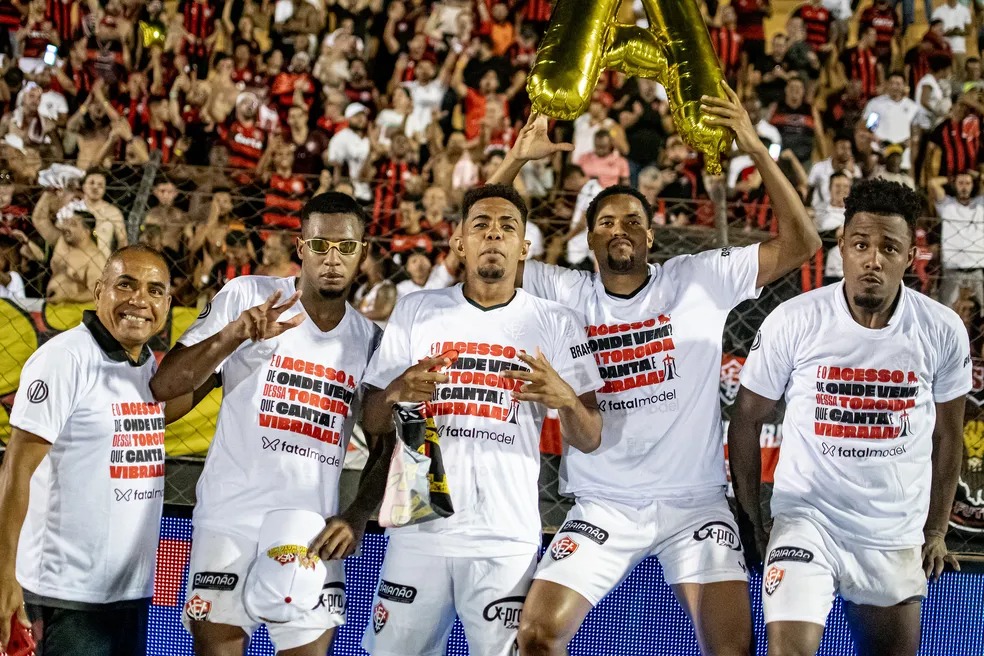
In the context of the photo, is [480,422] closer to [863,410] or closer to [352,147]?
[863,410]

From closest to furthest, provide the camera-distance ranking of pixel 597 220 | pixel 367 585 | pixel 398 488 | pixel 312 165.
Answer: pixel 398 488 → pixel 597 220 → pixel 367 585 → pixel 312 165

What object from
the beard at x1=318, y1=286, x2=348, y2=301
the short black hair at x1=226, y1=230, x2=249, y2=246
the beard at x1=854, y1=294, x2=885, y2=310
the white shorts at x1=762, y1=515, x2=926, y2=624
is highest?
the short black hair at x1=226, y1=230, x2=249, y2=246

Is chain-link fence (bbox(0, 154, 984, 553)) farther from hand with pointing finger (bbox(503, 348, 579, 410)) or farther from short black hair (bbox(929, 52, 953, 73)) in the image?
short black hair (bbox(929, 52, 953, 73))

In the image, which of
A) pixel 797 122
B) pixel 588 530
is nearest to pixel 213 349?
pixel 588 530

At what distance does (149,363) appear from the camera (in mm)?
3906

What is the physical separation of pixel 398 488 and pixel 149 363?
1.10 m

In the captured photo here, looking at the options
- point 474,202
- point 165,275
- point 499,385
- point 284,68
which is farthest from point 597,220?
point 284,68

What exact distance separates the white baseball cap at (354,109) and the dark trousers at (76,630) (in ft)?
25.0

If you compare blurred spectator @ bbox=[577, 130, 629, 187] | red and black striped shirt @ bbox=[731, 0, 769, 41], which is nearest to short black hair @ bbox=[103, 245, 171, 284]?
blurred spectator @ bbox=[577, 130, 629, 187]

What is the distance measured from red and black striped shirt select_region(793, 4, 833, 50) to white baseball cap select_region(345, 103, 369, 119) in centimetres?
498

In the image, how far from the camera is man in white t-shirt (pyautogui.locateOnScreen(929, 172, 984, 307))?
22.4ft

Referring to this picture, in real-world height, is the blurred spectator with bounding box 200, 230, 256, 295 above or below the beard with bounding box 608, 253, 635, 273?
above

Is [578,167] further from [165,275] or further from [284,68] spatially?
[165,275]

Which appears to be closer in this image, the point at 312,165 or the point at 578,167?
the point at 578,167
